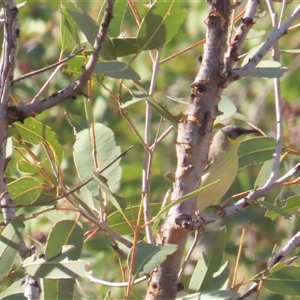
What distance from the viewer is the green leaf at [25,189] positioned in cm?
168

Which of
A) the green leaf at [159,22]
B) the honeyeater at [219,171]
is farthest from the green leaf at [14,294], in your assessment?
the honeyeater at [219,171]

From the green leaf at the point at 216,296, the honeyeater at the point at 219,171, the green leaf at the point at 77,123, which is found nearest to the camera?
the green leaf at the point at 216,296

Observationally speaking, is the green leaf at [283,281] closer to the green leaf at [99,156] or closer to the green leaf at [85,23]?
the green leaf at [99,156]

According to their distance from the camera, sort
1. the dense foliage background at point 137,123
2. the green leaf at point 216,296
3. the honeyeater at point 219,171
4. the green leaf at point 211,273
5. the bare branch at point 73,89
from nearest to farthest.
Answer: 1. the bare branch at point 73,89
2. the green leaf at point 216,296
3. the green leaf at point 211,273
4. the honeyeater at point 219,171
5. the dense foliage background at point 137,123

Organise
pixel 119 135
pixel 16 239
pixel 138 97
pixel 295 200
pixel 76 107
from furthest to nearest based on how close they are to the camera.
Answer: pixel 119 135
pixel 76 107
pixel 295 200
pixel 16 239
pixel 138 97

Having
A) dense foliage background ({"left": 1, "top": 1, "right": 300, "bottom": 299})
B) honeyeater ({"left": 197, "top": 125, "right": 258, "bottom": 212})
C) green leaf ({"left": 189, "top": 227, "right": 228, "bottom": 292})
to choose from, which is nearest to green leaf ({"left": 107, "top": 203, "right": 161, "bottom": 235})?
green leaf ({"left": 189, "top": 227, "right": 228, "bottom": 292})

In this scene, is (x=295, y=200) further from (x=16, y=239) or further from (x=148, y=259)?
(x=16, y=239)

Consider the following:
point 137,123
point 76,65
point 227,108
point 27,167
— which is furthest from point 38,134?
point 137,123

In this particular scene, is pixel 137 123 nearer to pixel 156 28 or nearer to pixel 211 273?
pixel 211 273

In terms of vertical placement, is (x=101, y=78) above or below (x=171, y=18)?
below

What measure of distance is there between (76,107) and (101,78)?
197cm

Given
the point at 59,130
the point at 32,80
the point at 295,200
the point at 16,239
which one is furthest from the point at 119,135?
the point at 16,239

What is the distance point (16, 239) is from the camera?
160 cm

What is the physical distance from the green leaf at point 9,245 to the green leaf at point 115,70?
0.39m
